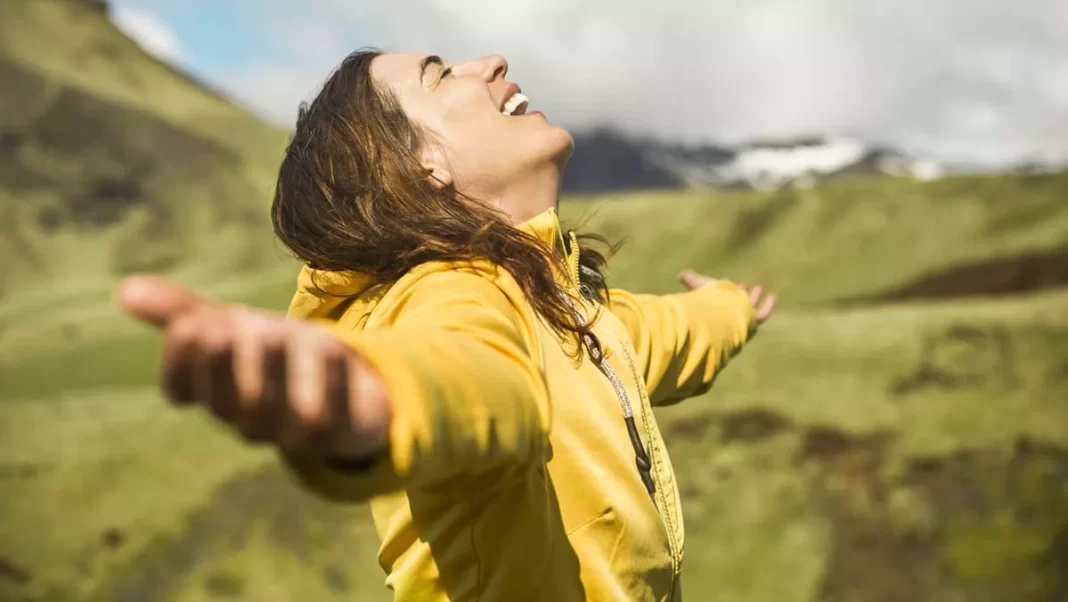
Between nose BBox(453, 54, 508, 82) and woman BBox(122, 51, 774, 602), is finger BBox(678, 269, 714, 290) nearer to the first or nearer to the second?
woman BBox(122, 51, 774, 602)

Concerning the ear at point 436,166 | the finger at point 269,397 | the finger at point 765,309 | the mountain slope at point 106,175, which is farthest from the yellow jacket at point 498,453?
the mountain slope at point 106,175

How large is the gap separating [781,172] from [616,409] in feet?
566

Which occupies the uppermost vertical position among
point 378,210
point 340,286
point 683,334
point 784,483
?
point 378,210

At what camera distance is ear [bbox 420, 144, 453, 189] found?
2145 mm

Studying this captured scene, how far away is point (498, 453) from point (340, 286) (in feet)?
3.18

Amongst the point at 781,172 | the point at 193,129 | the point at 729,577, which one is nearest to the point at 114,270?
the point at 193,129

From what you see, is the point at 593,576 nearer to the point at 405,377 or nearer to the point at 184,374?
the point at 405,377

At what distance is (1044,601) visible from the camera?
8078 millimetres

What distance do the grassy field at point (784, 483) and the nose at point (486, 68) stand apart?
A: 4677mm

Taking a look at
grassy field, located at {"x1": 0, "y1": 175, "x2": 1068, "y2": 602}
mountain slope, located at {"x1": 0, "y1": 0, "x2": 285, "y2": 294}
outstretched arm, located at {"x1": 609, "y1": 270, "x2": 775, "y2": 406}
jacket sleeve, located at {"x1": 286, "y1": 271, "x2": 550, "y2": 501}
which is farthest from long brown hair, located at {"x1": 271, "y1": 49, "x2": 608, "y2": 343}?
mountain slope, located at {"x1": 0, "y1": 0, "x2": 285, "y2": 294}

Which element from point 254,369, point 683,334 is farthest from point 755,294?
point 254,369

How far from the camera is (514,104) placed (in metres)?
2.45

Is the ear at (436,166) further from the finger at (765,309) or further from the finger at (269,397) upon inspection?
the finger at (765,309)

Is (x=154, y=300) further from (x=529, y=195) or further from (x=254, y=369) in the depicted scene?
(x=529, y=195)
